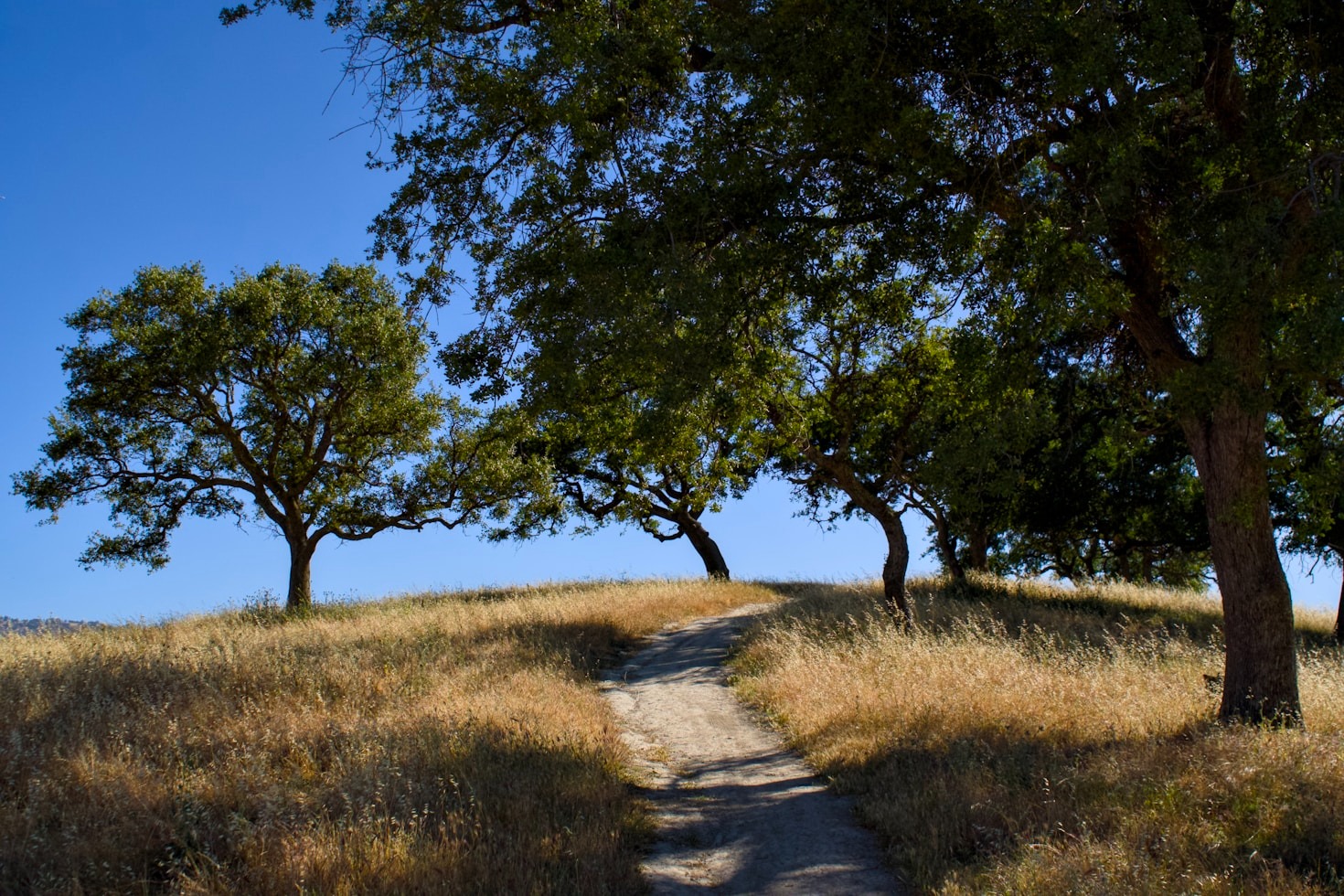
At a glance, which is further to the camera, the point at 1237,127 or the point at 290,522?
the point at 290,522

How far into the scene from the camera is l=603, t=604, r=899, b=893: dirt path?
6.92 metres

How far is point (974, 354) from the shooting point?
31.9ft

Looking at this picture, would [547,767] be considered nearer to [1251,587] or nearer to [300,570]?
[1251,587]

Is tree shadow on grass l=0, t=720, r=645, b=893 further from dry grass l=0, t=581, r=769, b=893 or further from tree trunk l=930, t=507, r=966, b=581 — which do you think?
tree trunk l=930, t=507, r=966, b=581

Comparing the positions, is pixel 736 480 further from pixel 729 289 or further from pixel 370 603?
pixel 729 289

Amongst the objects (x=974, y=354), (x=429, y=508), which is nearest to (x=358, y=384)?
(x=429, y=508)

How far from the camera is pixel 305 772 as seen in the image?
805 centimetres

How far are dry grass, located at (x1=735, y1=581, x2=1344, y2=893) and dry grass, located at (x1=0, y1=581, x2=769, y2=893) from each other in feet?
8.68

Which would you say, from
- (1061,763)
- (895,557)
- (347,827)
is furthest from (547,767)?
(895,557)

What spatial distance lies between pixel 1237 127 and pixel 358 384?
74.5 ft

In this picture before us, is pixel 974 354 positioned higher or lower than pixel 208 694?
higher

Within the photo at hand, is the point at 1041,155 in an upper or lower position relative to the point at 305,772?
upper

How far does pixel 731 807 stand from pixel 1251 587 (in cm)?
652

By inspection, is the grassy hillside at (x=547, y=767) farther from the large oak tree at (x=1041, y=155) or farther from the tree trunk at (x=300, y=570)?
the tree trunk at (x=300, y=570)
